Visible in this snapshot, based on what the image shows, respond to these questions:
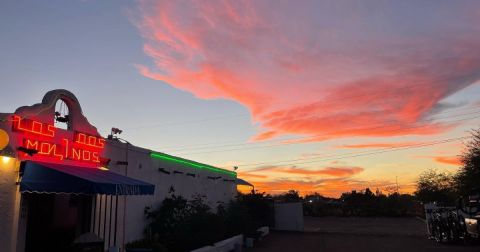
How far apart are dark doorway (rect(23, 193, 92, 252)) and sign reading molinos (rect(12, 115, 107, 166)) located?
1534 mm

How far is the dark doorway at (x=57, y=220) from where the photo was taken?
11.5 m

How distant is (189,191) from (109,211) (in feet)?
23.6

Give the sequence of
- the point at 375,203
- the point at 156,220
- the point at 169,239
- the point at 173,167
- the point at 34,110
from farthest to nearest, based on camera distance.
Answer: the point at 375,203 < the point at 173,167 < the point at 156,220 < the point at 169,239 < the point at 34,110

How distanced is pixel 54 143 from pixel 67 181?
176 centimetres

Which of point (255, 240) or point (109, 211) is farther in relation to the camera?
point (255, 240)

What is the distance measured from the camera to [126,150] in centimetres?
1425

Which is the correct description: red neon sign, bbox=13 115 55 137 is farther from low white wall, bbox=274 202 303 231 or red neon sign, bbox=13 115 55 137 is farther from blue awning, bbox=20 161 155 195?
low white wall, bbox=274 202 303 231

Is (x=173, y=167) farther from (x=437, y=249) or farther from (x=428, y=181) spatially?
(x=428, y=181)

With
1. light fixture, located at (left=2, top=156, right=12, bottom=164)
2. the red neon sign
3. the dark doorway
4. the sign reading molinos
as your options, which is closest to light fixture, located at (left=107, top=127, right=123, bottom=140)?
the sign reading molinos

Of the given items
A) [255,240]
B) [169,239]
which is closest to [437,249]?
[255,240]

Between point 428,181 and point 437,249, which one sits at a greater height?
point 428,181

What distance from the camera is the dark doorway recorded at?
11.5 metres

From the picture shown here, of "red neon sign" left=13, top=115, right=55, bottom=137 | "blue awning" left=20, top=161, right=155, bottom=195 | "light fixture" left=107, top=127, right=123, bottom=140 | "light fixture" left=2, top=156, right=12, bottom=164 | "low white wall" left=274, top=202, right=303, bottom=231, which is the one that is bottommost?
"low white wall" left=274, top=202, right=303, bottom=231

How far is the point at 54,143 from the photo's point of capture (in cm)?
1045
